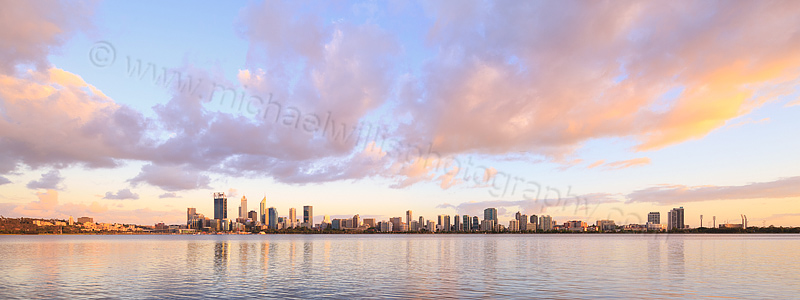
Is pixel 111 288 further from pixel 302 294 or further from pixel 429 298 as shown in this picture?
pixel 429 298

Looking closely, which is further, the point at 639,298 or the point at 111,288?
the point at 111,288

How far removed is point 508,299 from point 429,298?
6.78 metres

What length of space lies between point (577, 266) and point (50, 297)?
211 feet

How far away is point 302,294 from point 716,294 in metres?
37.8

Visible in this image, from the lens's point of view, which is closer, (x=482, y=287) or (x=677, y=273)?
(x=482, y=287)

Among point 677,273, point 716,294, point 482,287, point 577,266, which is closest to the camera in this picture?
point 716,294

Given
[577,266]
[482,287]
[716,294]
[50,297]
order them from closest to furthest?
[50,297]
[716,294]
[482,287]
[577,266]

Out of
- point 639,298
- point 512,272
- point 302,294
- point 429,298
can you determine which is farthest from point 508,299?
point 512,272

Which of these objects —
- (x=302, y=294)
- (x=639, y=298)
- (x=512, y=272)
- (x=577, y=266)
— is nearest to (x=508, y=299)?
(x=639, y=298)

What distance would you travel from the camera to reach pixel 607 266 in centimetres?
7856

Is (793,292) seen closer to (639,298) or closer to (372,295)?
(639,298)

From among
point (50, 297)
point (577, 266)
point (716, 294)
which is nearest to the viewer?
point (50, 297)

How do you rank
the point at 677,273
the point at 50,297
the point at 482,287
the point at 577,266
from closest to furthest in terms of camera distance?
the point at 50,297
the point at 482,287
the point at 677,273
the point at 577,266

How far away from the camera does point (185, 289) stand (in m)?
50.9
